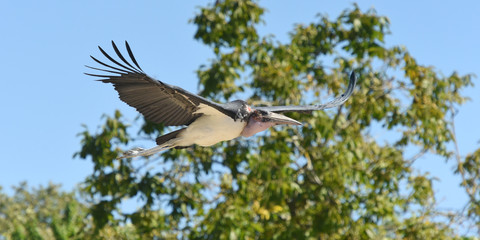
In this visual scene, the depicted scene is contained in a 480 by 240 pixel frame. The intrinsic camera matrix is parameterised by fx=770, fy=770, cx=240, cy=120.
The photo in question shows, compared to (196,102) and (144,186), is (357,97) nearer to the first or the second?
(144,186)

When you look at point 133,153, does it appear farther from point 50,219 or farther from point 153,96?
point 50,219

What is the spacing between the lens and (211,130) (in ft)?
16.7

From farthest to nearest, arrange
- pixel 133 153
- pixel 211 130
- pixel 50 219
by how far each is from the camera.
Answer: pixel 50 219
pixel 133 153
pixel 211 130

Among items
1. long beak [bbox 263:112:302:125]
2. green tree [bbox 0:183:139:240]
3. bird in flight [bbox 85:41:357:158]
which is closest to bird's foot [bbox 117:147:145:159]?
bird in flight [bbox 85:41:357:158]

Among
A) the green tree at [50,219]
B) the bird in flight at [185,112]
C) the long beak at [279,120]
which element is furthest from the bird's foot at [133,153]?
the green tree at [50,219]

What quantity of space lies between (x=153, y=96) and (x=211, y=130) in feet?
1.46

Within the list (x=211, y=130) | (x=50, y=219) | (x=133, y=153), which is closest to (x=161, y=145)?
(x=133, y=153)

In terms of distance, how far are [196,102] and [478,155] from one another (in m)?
5.66

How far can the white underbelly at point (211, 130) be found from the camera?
505 cm

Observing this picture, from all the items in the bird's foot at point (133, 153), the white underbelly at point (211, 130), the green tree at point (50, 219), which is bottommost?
the bird's foot at point (133, 153)

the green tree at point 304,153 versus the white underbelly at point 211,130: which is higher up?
the green tree at point 304,153

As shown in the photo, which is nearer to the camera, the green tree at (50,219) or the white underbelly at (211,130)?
the white underbelly at (211,130)

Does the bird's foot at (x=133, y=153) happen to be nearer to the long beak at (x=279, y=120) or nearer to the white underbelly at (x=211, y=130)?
the white underbelly at (x=211, y=130)

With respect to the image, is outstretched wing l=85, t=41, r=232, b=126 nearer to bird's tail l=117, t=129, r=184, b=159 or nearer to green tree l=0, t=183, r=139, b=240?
bird's tail l=117, t=129, r=184, b=159
